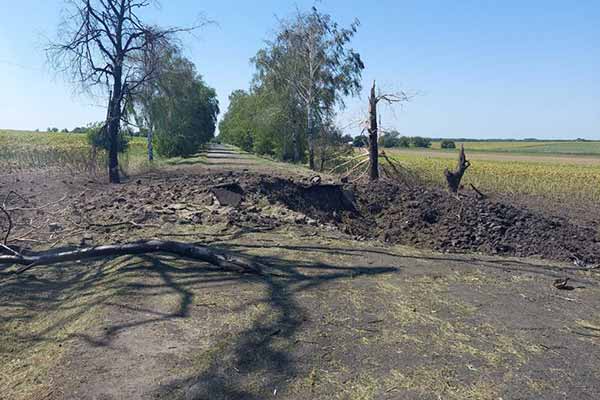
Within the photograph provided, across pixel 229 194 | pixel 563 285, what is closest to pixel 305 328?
pixel 563 285

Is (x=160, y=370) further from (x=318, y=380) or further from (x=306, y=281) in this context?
(x=306, y=281)

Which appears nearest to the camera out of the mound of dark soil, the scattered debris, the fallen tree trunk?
the scattered debris

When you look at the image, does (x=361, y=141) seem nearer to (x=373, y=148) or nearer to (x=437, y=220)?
(x=373, y=148)

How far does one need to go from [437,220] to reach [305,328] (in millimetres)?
6476

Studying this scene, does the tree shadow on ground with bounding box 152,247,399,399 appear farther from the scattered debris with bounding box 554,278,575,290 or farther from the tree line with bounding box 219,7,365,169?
the tree line with bounding box 219,7,365,169

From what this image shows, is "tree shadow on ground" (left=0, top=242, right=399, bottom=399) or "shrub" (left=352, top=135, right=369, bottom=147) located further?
"shrub" (left=352, top=135, right=369, bottom=147)

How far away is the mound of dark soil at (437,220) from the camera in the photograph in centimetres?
794

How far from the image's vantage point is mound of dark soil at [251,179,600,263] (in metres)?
7.94

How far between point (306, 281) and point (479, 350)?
209cm

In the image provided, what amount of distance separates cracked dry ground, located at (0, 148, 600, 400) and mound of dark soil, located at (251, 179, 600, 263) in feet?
3.78

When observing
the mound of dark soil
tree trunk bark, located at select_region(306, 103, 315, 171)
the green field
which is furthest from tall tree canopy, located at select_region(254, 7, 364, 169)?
the green field

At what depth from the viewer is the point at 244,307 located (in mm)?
4414

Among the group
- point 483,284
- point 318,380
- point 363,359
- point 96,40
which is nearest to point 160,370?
point 318,380

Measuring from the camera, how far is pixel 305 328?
401 cm
